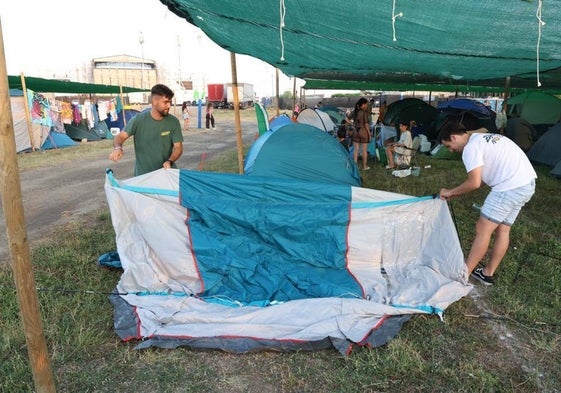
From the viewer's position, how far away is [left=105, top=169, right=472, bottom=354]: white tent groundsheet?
3.37 m

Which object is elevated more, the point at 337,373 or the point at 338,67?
the point at 338,67

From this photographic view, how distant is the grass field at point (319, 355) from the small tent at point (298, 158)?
2531 mm

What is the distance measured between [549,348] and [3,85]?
143 inches

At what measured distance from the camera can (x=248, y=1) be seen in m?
3.08

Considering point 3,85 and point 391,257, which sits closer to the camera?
point 3,85

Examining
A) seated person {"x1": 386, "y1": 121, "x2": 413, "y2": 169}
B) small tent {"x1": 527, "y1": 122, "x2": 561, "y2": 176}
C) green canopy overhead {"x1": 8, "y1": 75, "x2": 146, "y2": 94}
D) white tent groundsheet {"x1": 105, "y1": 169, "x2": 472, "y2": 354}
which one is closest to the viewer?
white tent groundsheet {"x1": 105, "y1": 169, "x2": 472, "y2": 354}

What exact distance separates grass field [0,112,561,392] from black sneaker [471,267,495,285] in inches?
2.9

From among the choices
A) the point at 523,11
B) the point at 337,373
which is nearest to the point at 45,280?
the point at 337,373

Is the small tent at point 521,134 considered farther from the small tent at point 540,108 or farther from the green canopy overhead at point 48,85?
the green canopy overhead at point 48,85

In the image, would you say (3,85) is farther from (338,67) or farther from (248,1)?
(338,67)


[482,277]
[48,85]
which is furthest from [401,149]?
[48,85]

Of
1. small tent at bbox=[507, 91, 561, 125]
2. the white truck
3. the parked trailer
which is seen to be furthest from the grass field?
the parked trailer

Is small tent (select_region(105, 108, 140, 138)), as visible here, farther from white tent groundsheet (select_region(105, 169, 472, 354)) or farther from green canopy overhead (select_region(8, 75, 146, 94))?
white tent groundsheet (select_region(105, 169, 472, 354))

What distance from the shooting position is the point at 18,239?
186cm
